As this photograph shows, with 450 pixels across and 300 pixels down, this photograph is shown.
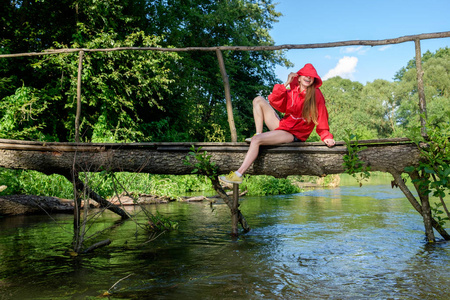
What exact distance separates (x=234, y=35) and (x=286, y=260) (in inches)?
718

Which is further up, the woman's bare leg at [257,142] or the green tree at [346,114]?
the green tree at [346,114]

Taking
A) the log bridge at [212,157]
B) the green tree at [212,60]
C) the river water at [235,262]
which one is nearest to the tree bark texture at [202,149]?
the log bridge at [212,157]

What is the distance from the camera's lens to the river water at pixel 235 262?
11.1ft

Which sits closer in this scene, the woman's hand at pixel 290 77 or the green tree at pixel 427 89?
the woman's hand at pixel 290 77

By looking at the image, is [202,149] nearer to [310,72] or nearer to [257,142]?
[257,142]

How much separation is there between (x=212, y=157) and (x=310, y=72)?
155 cm

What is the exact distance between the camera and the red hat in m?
4.57

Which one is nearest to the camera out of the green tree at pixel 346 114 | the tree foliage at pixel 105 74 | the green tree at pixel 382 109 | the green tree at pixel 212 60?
the tree foliage at pixel 105 74

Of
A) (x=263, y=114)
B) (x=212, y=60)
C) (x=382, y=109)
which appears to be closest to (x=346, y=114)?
(x=382, y=109)

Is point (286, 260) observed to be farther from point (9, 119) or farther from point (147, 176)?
point (9, 119)

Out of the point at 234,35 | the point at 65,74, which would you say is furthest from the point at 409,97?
the point at 65,74

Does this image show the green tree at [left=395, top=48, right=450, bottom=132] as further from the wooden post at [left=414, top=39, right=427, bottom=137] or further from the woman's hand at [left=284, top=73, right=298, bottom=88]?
the woman's hand at [left=284, top=73, right=298, bottom=88]

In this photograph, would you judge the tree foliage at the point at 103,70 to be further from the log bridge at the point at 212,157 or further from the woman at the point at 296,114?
the woman at the point at 296,114

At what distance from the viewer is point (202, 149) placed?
197 inches
